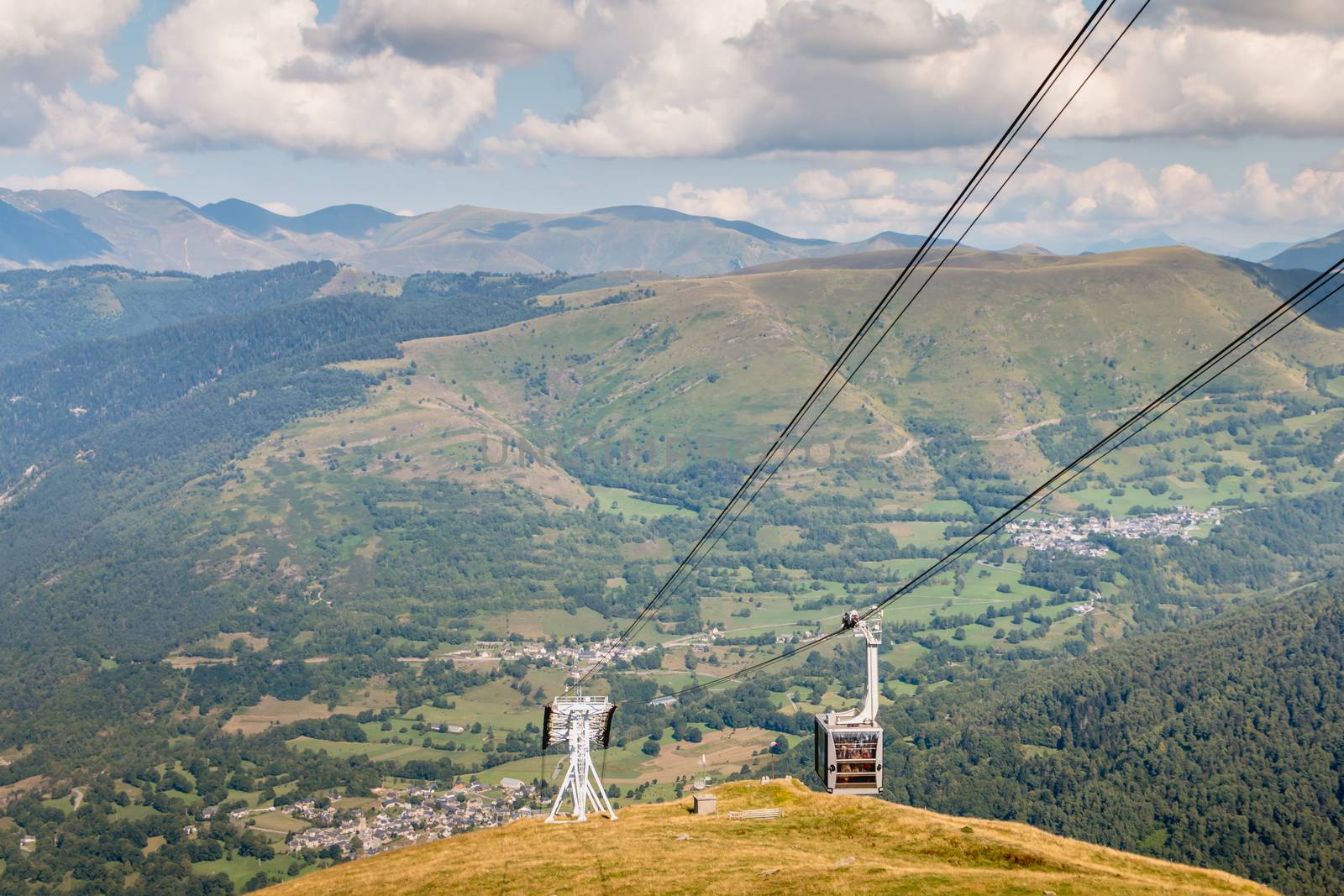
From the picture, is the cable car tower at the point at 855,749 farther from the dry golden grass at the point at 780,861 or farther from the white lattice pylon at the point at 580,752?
the white lattice pylon at the point at 580,752

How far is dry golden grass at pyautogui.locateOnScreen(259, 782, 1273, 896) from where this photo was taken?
53.6 meters

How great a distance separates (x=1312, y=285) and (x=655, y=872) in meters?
40.3

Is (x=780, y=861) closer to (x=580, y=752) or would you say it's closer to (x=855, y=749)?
(x=855, y=749)

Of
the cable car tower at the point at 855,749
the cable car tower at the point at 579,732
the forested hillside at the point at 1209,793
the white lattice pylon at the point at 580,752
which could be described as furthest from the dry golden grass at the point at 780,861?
the forested hillside at the point at 1209,793

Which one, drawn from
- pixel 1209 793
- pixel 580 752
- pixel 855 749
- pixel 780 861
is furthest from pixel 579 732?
pixel 1209 793

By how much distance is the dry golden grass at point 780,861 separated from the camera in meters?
53.6

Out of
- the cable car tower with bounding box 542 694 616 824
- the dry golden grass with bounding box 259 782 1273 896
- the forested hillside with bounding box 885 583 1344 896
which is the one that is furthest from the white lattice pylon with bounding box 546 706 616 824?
the forested hillside with bounding box 885 583 1344 896

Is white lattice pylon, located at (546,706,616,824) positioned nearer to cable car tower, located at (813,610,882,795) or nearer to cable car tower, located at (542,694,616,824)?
cable car tower, located at (542,694,616,824)

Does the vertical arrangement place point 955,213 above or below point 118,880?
above

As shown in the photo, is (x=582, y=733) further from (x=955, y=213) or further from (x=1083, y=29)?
(x=1083, y=29)

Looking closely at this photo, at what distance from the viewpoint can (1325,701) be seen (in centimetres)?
19662

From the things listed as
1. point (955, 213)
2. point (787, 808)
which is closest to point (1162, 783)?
point (787, 808)

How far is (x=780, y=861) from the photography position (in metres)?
60.2

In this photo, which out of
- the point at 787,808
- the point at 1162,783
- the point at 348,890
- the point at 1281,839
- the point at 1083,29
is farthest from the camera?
the point at 1162,783
